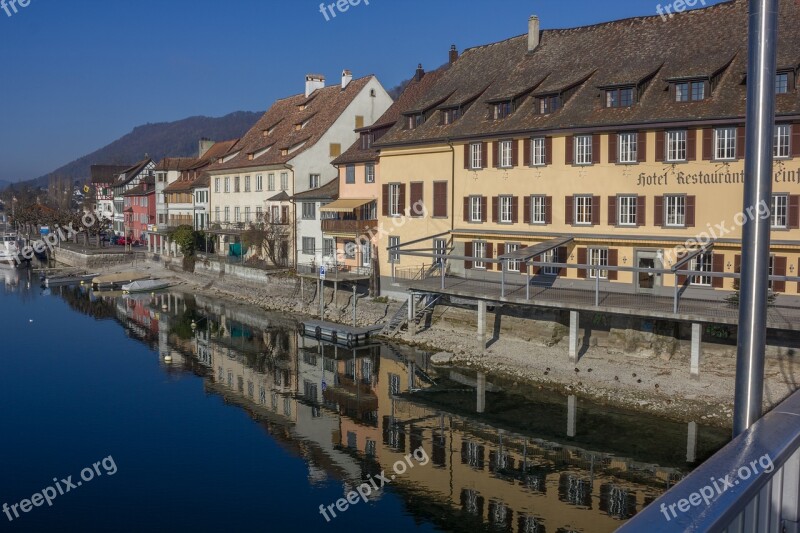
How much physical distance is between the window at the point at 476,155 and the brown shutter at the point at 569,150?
5303mm

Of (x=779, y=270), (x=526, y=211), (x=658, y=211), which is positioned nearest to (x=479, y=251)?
(x=526, y=211)

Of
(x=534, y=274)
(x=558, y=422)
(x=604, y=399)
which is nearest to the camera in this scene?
(x=558, y=422)

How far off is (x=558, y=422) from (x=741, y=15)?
68.9 ft

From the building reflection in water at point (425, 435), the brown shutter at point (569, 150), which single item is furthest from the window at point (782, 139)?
the building reflection in water at point (425, 435)

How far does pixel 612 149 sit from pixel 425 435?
15.6 metres

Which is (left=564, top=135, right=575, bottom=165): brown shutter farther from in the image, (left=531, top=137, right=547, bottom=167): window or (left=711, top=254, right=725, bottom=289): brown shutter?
(left=711, top=254, right=725, bottom=289): brown shutter

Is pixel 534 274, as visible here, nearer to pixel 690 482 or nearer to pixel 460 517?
pixel 460 517

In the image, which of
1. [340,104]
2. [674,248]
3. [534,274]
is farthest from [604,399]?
[340,104]

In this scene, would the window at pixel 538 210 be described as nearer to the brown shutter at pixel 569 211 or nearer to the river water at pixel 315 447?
the brown shutter at pixel 569 211

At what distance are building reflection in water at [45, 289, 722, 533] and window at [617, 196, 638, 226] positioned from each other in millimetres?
9100

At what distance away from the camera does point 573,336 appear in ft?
100

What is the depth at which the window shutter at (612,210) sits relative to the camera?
1298 inches

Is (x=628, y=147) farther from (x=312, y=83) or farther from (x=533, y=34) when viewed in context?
(x=312, y=83)

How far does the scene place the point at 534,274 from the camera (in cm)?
3647
